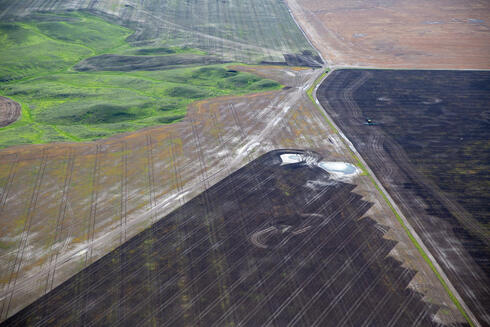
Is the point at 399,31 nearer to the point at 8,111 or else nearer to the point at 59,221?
the point at 8,111

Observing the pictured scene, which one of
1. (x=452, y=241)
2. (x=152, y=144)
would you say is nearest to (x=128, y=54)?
(x=152, y=144)

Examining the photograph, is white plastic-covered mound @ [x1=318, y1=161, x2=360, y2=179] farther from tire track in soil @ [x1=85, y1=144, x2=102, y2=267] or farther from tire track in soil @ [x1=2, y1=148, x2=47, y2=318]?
tire track in soil @ [x1=2, y1=148, x2=47, y2=318]

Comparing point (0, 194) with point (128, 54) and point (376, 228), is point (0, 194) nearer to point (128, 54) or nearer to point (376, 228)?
point (376, 228)

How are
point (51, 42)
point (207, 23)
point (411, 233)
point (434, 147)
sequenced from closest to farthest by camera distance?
point (411, 233), point (434, 147), point (51, 42), point (207, 23)

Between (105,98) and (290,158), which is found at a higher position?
(105,98)

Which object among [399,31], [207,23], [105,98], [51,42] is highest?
[399,31]

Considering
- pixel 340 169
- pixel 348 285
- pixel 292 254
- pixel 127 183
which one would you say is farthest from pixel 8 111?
pixel 348 285

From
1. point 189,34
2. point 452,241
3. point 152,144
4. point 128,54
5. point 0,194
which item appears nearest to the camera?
point 452,241
